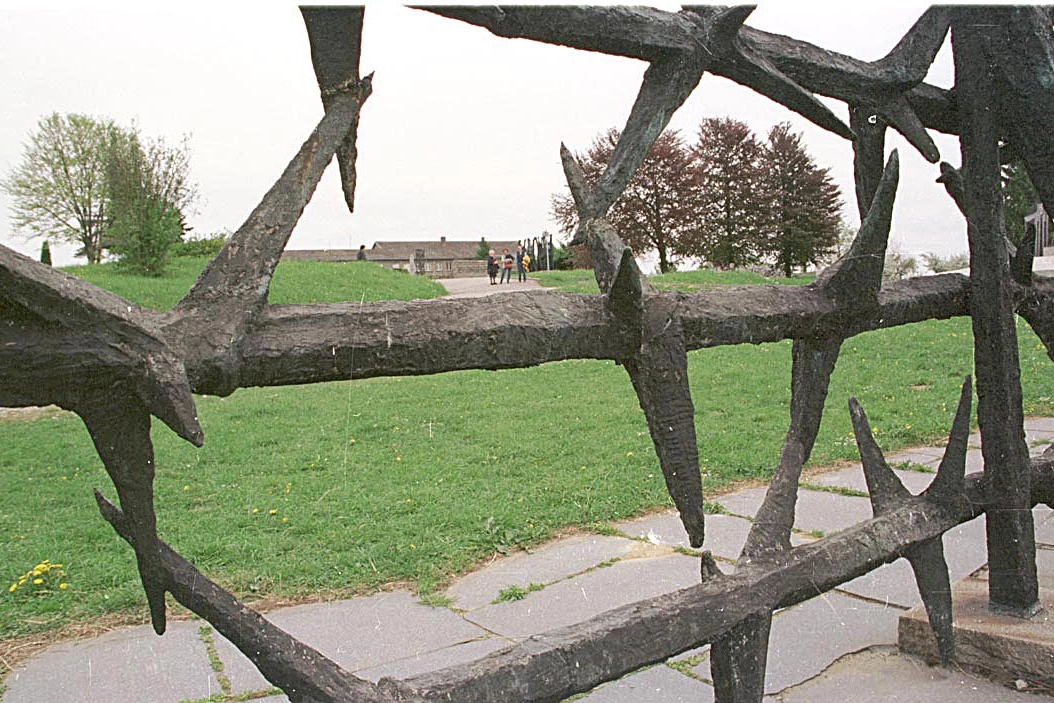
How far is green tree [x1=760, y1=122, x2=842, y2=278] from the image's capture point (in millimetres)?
17844

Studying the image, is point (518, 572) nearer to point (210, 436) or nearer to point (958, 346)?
point (210, 436)

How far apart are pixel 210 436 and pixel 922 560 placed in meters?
7.03

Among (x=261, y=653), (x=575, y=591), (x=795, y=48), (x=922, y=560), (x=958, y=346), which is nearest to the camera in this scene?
(x=261, y=653)

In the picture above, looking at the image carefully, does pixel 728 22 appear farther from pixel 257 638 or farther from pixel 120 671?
pixel 120 671

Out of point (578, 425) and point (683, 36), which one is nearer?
point (683, 36)

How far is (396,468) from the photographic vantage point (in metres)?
6.95

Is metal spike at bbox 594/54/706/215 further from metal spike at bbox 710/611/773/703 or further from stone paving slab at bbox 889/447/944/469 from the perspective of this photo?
stone paving slab at bbox 889/447/944/469

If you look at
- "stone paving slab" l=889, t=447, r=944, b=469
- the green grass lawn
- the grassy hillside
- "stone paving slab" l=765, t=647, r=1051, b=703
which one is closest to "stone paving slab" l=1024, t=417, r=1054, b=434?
the green grass lawn

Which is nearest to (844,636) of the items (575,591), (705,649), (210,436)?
(705,649)

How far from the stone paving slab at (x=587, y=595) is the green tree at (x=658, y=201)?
1.81 meters

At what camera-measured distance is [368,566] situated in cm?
461

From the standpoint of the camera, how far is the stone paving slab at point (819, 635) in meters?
3.28

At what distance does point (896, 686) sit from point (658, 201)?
444 cm

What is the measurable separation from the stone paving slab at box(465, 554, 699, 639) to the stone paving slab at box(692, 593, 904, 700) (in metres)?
0.45
